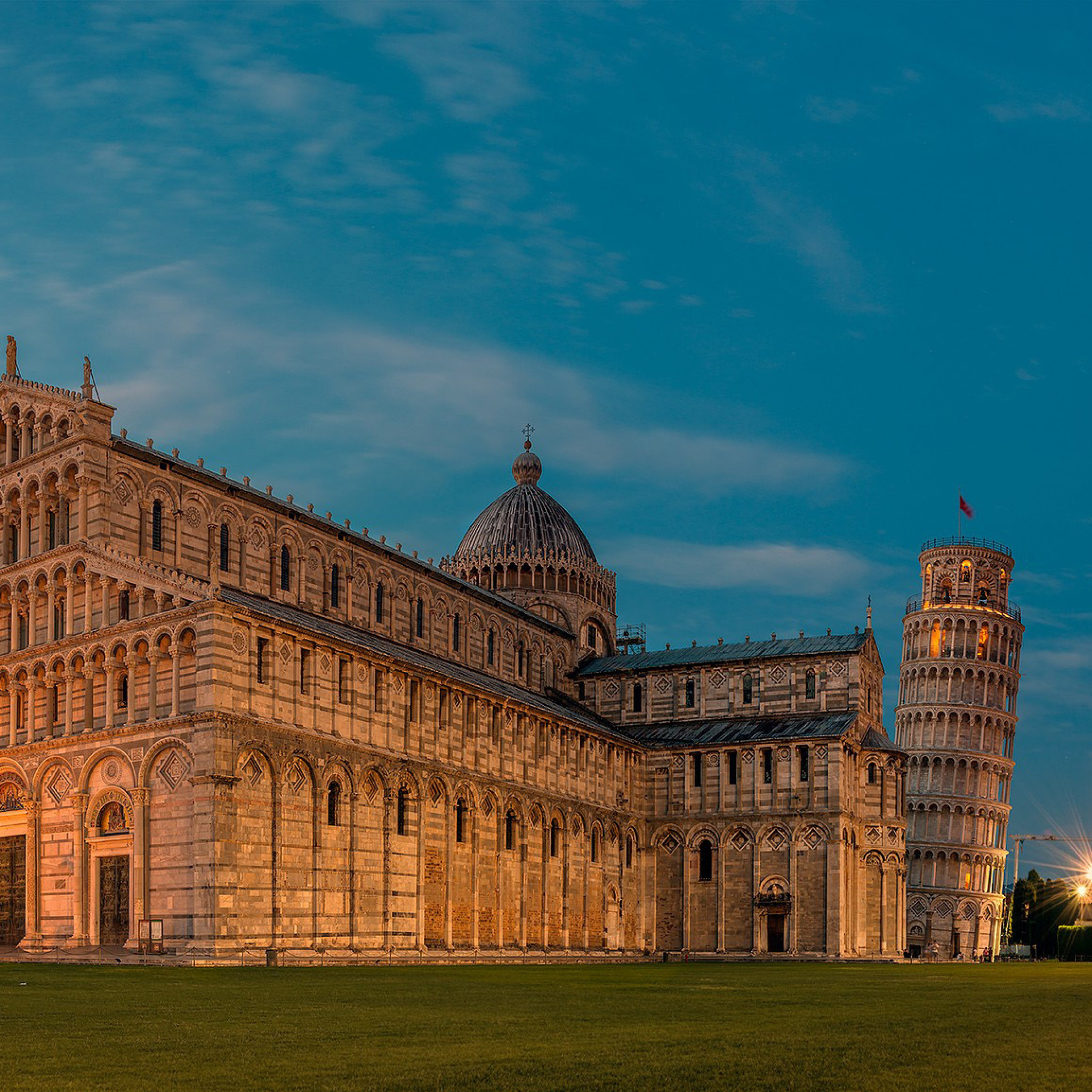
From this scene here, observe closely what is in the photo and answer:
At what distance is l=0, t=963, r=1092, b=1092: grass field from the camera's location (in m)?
15.6

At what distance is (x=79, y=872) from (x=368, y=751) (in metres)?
11.5

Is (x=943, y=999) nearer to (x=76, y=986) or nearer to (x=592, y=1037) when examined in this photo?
(x=592, y=1037)

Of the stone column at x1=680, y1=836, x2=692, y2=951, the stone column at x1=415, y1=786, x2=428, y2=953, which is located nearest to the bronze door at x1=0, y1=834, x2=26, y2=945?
the stone column at x1=415, y1=786, x2=428, y2=953

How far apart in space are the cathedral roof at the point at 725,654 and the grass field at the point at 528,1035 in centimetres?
4858

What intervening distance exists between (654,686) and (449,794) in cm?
2673

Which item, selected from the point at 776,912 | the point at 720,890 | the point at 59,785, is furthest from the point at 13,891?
the point at 776,912

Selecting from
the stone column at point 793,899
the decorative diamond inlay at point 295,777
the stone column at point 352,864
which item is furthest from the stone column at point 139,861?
the stone column at point 793,899

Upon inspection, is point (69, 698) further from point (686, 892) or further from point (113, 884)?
point (686, 892)

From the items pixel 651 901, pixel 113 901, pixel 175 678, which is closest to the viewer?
pixel 175 678

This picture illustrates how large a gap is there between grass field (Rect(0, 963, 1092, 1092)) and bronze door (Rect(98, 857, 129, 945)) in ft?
54.9

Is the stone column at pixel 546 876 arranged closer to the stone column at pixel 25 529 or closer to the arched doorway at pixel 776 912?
the arched doorway at pixel 776 912

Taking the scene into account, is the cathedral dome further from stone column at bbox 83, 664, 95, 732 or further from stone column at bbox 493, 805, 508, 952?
stone column at bbox 83, 664, 95, 732

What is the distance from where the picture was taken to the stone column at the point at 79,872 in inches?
2069

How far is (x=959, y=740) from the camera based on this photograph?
5044 inches
